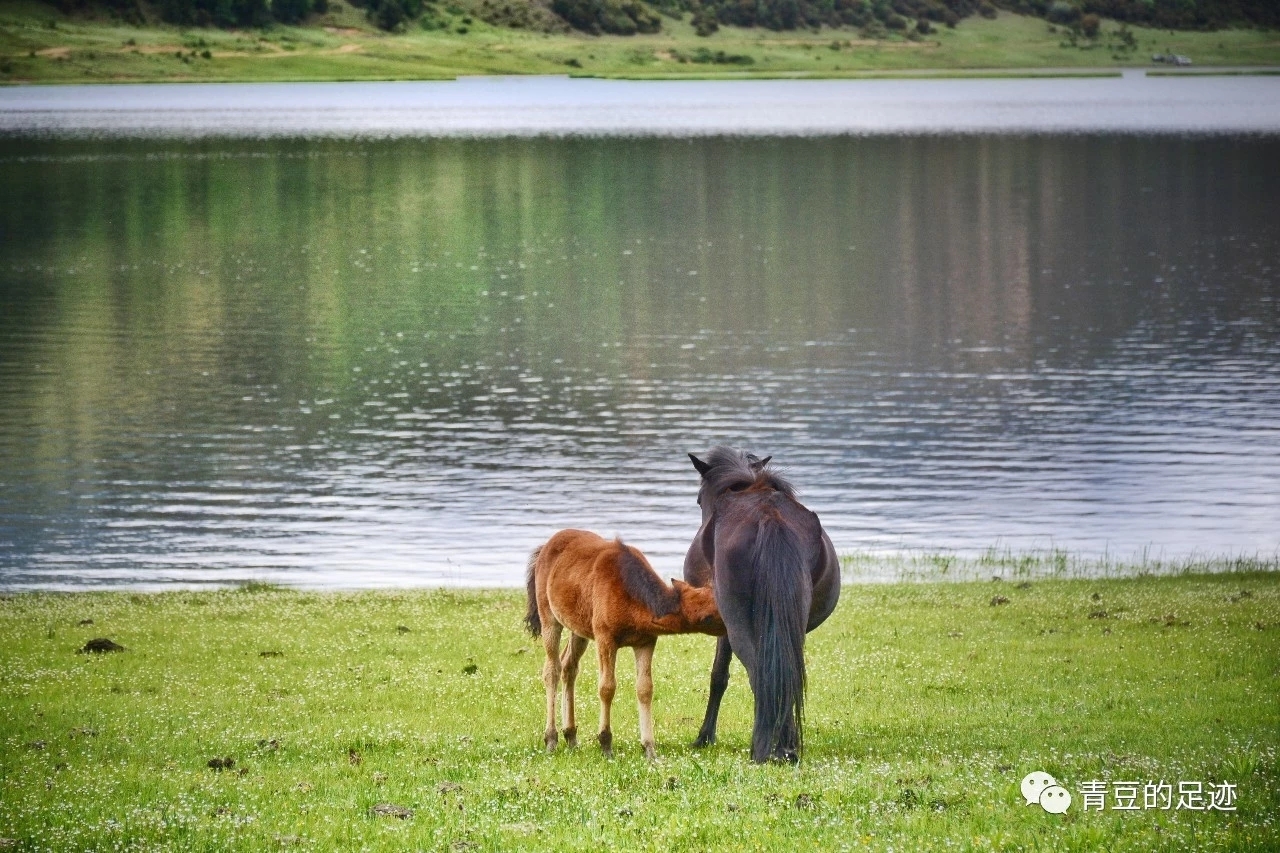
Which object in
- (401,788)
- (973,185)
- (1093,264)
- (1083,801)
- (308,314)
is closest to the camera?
(1083,801)

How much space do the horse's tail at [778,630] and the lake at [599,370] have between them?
A: 17.7 metres

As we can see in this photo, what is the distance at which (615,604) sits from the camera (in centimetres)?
1336

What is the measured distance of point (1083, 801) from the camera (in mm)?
11695

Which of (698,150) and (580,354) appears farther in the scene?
(698,150)

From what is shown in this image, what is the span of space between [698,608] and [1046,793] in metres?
3.42

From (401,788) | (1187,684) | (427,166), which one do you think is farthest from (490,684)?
(427,166)

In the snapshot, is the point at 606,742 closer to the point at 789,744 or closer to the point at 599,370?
the point at 789,744

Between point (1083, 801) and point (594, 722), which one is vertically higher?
point (1083, 801)

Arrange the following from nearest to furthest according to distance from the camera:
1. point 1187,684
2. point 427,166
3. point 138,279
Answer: point 1187,684, point 138,279, point 427,166

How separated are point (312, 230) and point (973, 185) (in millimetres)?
57721

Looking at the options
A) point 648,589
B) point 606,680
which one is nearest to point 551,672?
point 606,680

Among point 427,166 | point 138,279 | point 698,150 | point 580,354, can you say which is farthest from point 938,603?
point 698,150

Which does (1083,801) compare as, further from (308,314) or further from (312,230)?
(312,230)

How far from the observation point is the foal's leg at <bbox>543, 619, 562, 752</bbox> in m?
14.6
